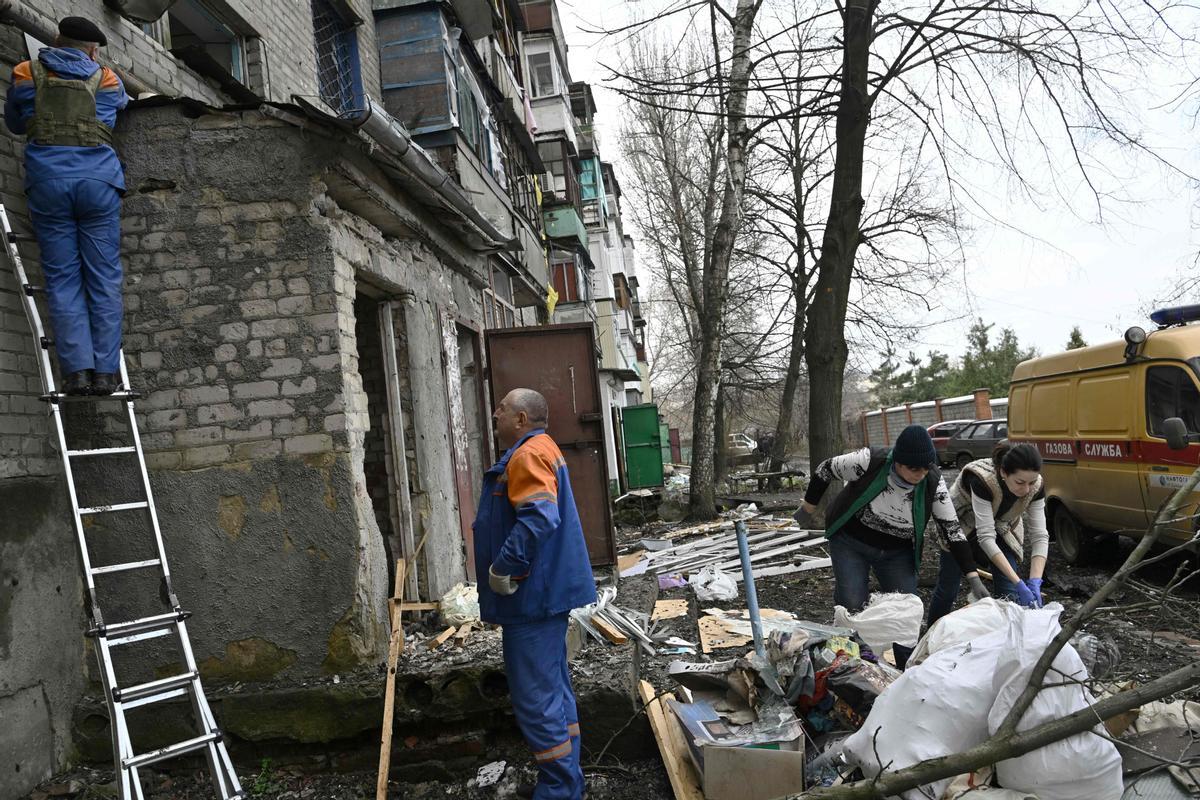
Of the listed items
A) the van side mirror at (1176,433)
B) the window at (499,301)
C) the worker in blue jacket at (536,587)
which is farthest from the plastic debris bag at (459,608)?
the van side mirror at (1176,433)

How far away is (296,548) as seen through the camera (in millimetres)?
4395

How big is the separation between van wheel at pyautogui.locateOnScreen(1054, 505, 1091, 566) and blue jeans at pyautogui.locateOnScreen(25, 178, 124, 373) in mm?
8152

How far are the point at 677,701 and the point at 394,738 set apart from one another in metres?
1.54

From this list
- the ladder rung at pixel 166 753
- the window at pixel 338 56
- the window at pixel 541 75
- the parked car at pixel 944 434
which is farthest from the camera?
the window at pixel 541 75

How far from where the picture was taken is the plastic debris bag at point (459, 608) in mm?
5285

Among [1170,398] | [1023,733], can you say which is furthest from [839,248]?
[1023,733]

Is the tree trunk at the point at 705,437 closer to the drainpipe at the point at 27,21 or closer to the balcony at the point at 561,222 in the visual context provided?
the balcony at the point at 561,222

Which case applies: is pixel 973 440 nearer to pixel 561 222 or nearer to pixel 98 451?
pixel 561 222

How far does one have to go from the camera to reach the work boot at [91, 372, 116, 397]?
3.82m

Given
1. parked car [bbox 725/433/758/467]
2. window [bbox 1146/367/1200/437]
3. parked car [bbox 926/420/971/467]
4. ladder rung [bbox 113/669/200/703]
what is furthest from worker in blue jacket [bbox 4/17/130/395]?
parked car [bbox 725/433/758/467]

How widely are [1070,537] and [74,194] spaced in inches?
339

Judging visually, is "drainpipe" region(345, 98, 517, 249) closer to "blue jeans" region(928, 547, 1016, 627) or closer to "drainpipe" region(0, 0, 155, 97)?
"drainpipe" region(0, 0, 155, 97)

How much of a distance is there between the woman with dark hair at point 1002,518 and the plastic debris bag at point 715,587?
205cm

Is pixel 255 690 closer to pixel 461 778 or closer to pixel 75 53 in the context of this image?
pixel 461 778
